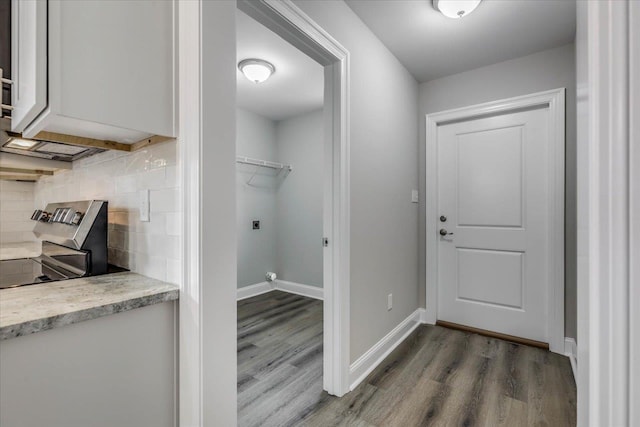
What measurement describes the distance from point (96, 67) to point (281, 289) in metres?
3.52

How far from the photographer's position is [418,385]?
1824 mm

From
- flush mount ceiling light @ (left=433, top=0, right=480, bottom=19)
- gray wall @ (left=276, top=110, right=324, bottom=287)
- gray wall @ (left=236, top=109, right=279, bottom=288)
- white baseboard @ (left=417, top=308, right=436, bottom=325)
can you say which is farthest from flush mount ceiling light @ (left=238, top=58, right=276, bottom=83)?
white baseboard @ (left=417, top=308, right=436, bottom=325)

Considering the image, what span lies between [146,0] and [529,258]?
2.94m

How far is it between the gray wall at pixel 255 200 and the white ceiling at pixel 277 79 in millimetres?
221

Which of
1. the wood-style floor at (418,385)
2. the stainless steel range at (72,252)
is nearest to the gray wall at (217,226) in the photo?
the stainless steel range at (72,252)

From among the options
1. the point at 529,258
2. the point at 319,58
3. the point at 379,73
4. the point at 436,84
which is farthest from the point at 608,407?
the point at 436,84

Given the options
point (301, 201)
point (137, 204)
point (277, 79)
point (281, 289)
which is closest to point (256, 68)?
point (277, 79)

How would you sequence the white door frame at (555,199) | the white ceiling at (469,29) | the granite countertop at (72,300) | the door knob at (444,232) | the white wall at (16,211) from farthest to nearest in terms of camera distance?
the door knob at (444,232)
the white door frame at (555,199)
the white wall at (16,211)
the white ceiling at (469,29)
the granite countertop at (72,300)

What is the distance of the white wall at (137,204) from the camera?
3.16 feet

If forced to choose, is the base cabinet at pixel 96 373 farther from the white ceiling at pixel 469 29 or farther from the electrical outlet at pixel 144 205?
the white ceiling at pixel 469 29

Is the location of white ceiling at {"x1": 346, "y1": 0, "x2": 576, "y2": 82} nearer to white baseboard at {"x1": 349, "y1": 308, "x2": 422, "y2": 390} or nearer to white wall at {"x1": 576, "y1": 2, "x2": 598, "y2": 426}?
white wall at {"x1": 576, "y1": 2, "x2": 598, "y2": 426}

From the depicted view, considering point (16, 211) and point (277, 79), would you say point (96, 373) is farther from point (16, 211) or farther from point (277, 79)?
point (277, 79)

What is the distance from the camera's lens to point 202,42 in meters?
0.90

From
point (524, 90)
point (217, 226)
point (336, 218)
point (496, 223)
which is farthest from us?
point (496, 223)
